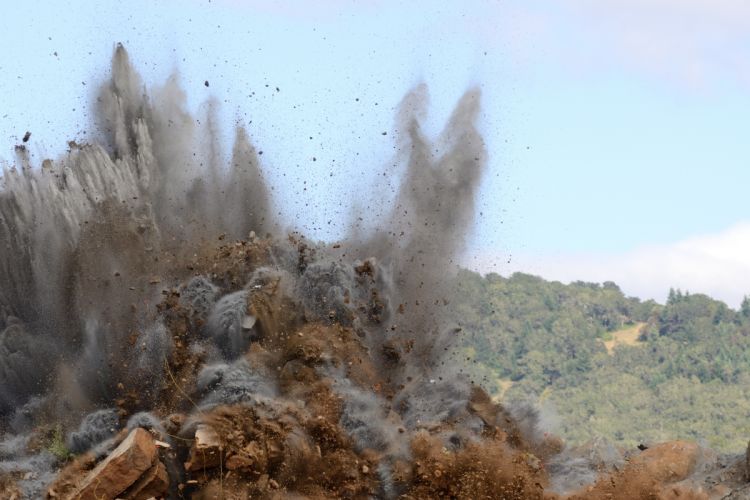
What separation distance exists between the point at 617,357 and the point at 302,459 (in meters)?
93.1

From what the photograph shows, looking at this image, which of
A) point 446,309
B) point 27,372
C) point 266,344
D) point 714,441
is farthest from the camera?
point 714,441

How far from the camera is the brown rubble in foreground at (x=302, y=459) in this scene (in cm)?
3095

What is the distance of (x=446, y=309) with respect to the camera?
40250mm

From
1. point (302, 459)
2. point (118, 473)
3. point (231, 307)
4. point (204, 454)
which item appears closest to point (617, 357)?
point (231, 307)

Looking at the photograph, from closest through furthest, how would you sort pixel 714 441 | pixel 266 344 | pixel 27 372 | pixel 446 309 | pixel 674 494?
pixel 674 494, pixel 266 344, pixel 27 372, pixel 446 309, pixel 714 441

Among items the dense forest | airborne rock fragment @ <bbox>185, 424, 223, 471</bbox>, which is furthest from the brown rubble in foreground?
the dense forest

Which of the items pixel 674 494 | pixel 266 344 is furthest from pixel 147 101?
pixel 674 494

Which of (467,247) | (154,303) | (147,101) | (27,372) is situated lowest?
(27,372)

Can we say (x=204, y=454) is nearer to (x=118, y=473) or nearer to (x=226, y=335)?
(x=118, y=473)

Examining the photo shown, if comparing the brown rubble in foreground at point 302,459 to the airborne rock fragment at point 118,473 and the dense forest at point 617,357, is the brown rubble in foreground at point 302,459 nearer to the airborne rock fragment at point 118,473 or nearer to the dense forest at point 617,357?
the airborne rock fragment at point 118,473

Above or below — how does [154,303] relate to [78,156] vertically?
below

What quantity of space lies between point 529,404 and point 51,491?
16186 mm

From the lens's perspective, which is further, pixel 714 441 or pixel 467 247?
pixel 714 441

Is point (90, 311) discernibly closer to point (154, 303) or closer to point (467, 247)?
point (154, 303)
